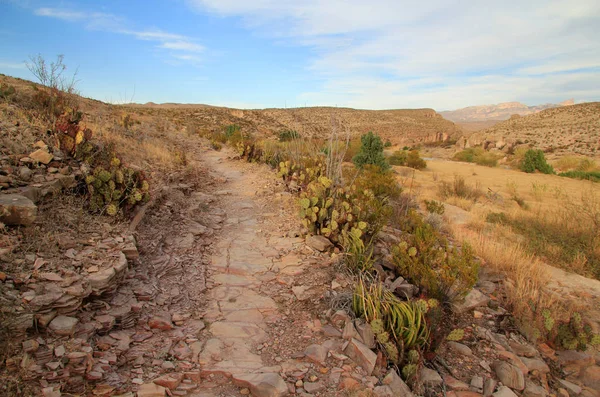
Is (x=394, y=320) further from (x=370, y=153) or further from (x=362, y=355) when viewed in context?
(x=370, y=153)

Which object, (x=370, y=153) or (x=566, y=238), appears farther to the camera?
(x=370, y=153)

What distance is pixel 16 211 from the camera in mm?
3123

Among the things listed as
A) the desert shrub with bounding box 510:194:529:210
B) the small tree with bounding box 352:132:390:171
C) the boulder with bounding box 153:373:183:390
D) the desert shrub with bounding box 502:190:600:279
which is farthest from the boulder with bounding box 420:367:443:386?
the small tree with bounding box 352:132:390:171

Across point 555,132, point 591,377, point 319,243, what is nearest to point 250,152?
point 319,243

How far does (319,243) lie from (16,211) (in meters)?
3.38

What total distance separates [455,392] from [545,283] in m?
2.88

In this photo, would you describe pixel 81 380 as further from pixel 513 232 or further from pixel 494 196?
Answer: pixel 494 196

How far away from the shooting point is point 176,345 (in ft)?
9.48

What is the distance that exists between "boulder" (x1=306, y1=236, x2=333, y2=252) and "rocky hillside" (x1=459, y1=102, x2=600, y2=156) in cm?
2509

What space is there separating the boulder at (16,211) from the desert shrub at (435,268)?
394 centimetres

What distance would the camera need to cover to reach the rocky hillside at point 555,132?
82.6 ft

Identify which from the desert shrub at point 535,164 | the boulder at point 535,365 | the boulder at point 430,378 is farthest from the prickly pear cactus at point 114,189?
the desert shrub at point 535,164

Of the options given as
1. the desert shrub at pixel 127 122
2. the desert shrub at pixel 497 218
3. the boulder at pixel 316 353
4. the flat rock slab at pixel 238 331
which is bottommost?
the desert shrub at pixel 497 218

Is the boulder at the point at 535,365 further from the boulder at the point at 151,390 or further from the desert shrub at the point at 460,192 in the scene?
the desert shrub at the point at 460,192
